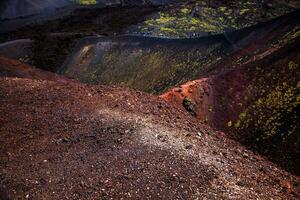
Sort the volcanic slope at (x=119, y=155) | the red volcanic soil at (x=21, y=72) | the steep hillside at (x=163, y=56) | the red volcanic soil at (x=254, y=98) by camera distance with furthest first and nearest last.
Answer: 1. the red volcanic soil at (x=21, y=72)
2. the steep hillside at (x=163, y=56)
3. the red volcanic soil at (x=254, y=98)
4. the volcanic slope at (x=119, y=155)

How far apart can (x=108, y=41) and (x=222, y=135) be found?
796 inches

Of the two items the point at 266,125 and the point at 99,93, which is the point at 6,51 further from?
the point at 266,125

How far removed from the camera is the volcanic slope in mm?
17062

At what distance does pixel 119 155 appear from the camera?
18469 millimetres

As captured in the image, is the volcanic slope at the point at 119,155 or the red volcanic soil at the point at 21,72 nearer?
the volcanic slope at the point at 119,155

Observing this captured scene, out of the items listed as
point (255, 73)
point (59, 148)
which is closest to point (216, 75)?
point (255, 73)

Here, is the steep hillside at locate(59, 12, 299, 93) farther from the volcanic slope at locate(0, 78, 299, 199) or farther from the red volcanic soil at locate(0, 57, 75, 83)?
the volcanic slope at locate(0, 78, 299, 199)

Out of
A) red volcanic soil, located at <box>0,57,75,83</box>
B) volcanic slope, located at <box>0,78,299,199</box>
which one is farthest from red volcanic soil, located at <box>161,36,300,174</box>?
red volcanic soil, located at <box>0,57,75,83</box>

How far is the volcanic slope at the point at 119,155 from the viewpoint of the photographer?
56.0 ft

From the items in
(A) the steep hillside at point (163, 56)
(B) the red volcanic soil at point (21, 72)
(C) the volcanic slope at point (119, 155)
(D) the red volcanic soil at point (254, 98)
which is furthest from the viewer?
(B) the red volcanic soil at point (21, 72)

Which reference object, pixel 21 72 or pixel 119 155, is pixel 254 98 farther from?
pixel 21 72

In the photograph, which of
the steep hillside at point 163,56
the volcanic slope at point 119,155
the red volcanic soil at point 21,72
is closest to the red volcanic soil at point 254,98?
the volcanic slope at point 119,155

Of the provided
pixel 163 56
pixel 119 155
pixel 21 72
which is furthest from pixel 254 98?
pixel 21 72

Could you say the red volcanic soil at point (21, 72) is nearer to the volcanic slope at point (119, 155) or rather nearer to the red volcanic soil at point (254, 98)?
the volcanic slope at point (119, 155)
